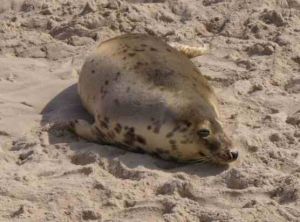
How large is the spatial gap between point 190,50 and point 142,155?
1446 mm

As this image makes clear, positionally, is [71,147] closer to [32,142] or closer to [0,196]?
[32,142]

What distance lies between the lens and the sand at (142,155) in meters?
4.24

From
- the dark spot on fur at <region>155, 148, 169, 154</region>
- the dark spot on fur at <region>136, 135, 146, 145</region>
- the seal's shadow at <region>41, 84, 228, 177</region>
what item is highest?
the dark spot on fur at <region>136, 135, 146, 145</region>

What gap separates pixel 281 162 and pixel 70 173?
121 cm

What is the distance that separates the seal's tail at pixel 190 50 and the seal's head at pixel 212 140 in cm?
126

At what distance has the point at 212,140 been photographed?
4.74m

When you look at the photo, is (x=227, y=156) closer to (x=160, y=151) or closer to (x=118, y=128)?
(x=160, y=151)

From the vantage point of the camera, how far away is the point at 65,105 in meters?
5.52

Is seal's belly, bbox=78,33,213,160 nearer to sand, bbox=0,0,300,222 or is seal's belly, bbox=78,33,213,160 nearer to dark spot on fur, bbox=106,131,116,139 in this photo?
dark spot on fur, bbox=106,131,116,139

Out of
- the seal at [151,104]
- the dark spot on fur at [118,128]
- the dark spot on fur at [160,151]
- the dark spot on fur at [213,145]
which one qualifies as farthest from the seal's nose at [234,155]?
the dark spot on fur at [118,128]

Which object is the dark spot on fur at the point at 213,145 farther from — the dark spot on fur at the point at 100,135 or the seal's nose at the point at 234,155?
the dark spot on fur at the point at 100,135

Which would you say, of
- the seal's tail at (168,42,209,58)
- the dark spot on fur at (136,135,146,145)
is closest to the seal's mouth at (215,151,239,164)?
the dark spot on fur at (136,135,146,145)

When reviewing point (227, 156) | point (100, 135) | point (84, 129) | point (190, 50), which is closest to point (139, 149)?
point (100, 135)

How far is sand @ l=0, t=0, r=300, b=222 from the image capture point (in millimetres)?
4238
